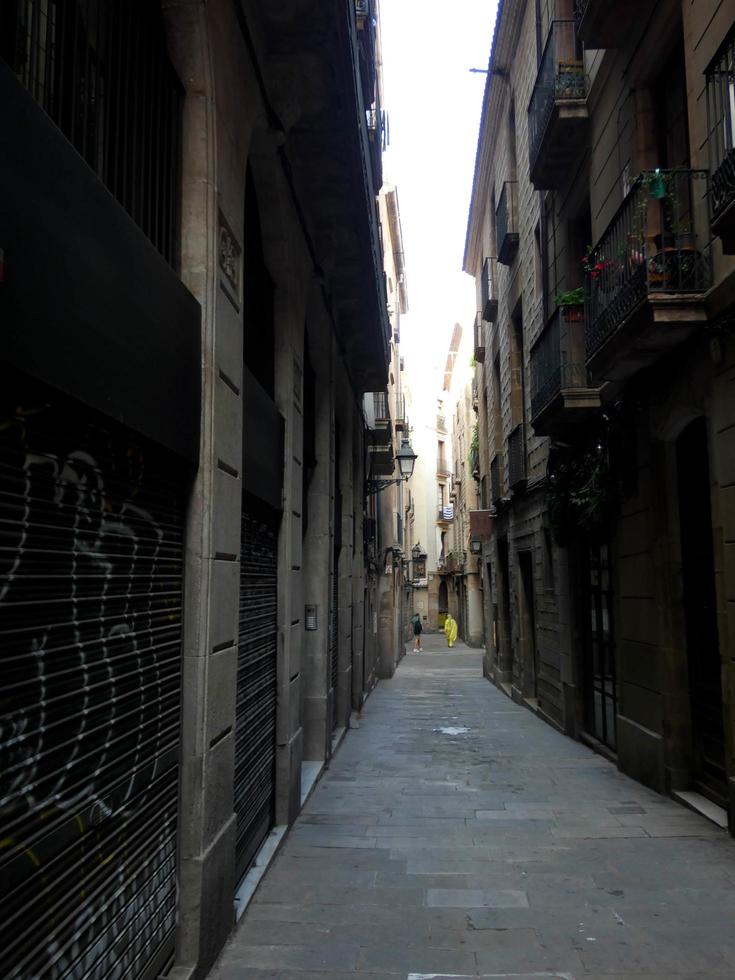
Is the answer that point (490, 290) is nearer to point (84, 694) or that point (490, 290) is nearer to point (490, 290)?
point (490, 290)

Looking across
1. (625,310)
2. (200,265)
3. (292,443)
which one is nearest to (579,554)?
(625,310)

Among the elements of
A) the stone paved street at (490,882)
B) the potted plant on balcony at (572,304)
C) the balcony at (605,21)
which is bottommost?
the stone paved street at (490,882)

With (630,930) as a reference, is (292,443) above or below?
above

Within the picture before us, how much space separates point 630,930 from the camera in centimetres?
471

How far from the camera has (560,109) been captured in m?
10.2

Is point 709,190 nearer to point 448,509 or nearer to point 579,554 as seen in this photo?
point 579,554

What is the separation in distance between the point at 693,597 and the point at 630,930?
12.8 feet

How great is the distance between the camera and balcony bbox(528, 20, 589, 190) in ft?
33.6

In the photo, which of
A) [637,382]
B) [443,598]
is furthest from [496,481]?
[443,598]

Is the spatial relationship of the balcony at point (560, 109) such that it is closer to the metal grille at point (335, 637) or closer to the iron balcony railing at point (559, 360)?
the iron balcony railing at point (559, 360)

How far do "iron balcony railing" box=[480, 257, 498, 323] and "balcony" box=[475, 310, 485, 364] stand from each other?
7.10ft

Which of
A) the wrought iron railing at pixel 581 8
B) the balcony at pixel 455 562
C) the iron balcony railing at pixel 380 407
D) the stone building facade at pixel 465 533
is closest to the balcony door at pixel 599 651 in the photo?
the wrought iron railing at pixel 581 8

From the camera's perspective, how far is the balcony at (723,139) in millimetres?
5633

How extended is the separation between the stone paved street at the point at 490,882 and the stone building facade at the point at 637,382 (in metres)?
0.83
